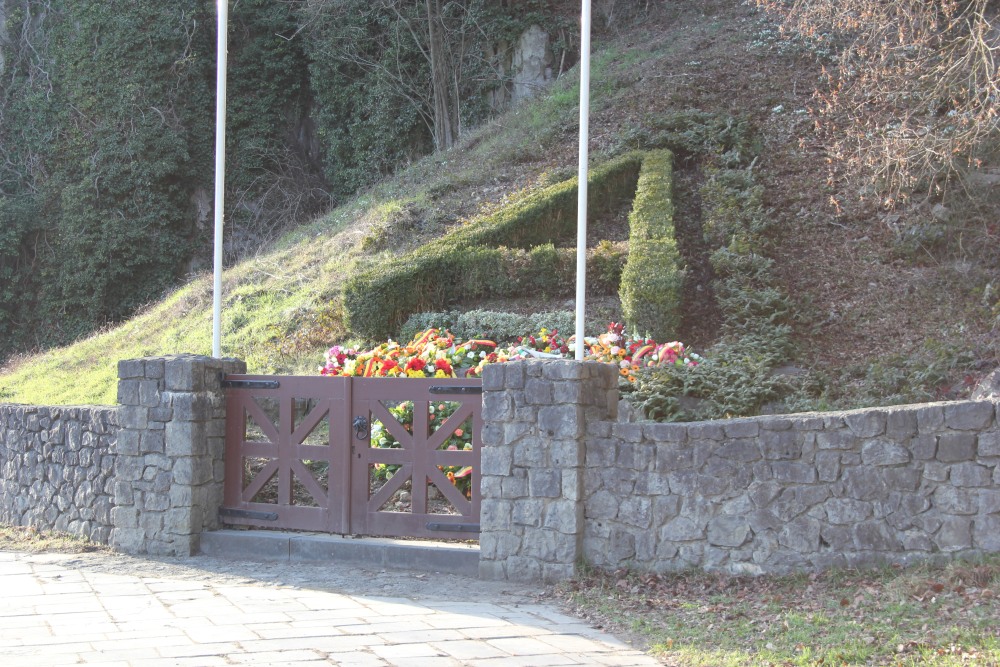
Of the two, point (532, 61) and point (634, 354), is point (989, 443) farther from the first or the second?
point (532, 61)

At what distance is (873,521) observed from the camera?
5512 mm

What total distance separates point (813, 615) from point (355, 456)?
11.3ft

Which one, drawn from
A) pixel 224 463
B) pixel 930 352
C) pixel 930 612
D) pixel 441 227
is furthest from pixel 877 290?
pixel 224 463

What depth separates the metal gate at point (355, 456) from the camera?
22.3ft

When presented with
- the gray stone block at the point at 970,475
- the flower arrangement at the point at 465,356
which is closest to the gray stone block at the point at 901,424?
the gray stone block at the point at 970,475

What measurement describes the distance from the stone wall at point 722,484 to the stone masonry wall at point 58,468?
11.0ft

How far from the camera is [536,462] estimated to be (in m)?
6.41

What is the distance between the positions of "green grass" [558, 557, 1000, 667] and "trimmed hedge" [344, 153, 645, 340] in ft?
18.3

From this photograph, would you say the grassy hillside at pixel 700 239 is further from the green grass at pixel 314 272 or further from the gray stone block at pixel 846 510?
the gray stone block at pixel 846 510

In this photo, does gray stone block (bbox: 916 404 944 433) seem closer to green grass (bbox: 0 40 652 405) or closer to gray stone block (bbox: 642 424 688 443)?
gray stone block (bbox: 642 424 688 443)

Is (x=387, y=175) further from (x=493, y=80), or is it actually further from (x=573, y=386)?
(x=573, y=386)

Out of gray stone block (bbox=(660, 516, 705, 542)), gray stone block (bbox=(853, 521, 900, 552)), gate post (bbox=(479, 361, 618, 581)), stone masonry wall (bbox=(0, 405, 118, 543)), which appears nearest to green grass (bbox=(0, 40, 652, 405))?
stone masonry wall (bbox=(0, 405, 118, 543))

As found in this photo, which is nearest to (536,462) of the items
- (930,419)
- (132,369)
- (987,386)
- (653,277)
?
(930,419)

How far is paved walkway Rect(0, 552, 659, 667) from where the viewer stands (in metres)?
4.67
